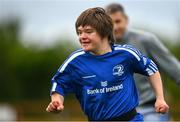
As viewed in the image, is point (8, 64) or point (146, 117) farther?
point (8, 64)

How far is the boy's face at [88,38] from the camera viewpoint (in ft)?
24.3

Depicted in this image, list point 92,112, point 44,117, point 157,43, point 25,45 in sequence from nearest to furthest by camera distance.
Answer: point 92,112, point 157,43, point 44,117, point 25,45

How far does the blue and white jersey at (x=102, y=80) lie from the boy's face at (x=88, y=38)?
12 cm

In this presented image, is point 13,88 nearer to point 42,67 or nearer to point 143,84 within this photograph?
point 42,67

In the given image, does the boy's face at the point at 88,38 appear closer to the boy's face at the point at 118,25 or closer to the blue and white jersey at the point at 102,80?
the blue and white jersey at the point at 102,80

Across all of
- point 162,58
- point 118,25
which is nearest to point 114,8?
point 118,25

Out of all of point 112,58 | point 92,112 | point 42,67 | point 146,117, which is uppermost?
point 112,58

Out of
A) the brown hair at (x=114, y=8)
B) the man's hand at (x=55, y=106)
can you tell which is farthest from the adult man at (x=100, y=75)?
the brown hair at (x=114, y=8)

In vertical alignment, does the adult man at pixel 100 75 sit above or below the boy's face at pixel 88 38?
below

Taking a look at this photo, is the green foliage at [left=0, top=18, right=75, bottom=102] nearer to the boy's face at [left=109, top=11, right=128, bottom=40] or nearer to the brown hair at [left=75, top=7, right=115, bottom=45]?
the boy's face at [left=109, top=11, right=128, bottom=40]

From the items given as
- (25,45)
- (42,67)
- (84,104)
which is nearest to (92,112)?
(84,104)

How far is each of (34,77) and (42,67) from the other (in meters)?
1.69

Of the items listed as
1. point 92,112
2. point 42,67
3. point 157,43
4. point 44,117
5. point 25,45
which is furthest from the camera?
point 25,45

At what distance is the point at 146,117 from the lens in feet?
33.0
